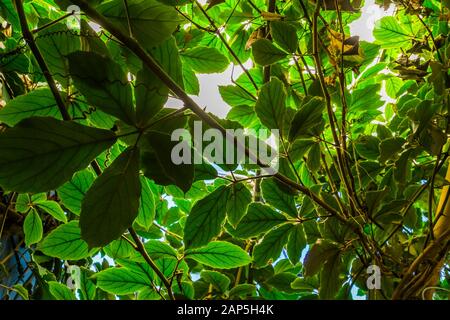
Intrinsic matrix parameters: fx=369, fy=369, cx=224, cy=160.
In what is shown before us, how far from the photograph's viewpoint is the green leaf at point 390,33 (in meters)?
1.13

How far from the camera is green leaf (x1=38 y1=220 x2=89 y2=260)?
679mm

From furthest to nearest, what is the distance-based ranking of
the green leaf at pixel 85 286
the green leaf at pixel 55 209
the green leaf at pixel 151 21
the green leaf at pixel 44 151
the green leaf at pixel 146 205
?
the green leaf at pixel 85 286, the green leaf at pixel 55 209, the green leaf at pixel 146 205, the green leaf at pixel 151 21, the green leaf at pixel 44 151

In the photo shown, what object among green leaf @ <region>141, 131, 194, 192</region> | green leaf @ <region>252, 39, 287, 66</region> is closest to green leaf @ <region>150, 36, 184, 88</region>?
green leaf @ <region>141, 131, 194, 192</region>

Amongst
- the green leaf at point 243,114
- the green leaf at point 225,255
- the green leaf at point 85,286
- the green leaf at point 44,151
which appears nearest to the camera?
the green leaf at point 44,151

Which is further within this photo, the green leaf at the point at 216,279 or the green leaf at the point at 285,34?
the green leaf at the point at 216,279

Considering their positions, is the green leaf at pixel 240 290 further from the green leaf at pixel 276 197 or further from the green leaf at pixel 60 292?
the green leaf at pixel 60 292

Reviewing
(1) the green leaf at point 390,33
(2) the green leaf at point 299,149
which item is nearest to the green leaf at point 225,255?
(2) the green leaf at point 299,149

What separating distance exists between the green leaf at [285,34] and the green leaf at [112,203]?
51 cm

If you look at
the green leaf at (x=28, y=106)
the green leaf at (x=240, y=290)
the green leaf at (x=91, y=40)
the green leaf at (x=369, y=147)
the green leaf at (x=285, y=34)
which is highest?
the green leaf at (x=285, y=34)

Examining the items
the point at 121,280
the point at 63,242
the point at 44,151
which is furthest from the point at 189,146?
the point at 121,280

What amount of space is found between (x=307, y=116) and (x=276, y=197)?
0.21 metres

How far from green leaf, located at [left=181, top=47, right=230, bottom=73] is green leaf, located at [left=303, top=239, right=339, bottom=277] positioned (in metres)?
0.41
